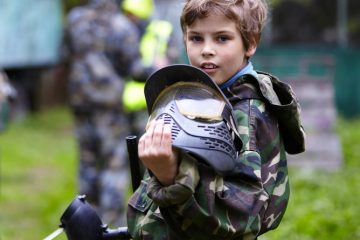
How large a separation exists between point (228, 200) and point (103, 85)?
14.7 ft

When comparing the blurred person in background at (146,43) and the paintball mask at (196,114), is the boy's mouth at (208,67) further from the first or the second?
the blurred person in background at (146,43)

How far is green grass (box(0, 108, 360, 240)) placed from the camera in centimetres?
641

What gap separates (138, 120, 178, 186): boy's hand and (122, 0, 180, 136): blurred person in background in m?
4.75

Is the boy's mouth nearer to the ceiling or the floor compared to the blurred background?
nearer to the ceiling

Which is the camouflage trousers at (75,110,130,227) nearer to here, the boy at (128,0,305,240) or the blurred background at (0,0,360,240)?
the blurred background at (0,0,360,240)

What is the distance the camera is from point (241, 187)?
2602 millimetres

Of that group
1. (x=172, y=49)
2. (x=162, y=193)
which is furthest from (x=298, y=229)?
(x=162, y=193)

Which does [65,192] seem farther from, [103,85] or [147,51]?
[103,85]

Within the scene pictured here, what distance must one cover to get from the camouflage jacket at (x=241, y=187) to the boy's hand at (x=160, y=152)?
0.11 ft

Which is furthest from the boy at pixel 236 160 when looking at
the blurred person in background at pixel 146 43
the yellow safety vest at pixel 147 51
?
the blurred person in background at pixel 146 43

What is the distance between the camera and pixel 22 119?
17.0 meters

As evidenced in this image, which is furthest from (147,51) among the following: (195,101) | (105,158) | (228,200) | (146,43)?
(228,200)

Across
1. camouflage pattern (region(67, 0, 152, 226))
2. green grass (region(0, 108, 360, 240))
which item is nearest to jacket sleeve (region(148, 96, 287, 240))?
green grass (region(0, 108, 360, 240))

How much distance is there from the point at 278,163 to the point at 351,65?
11881 mm
